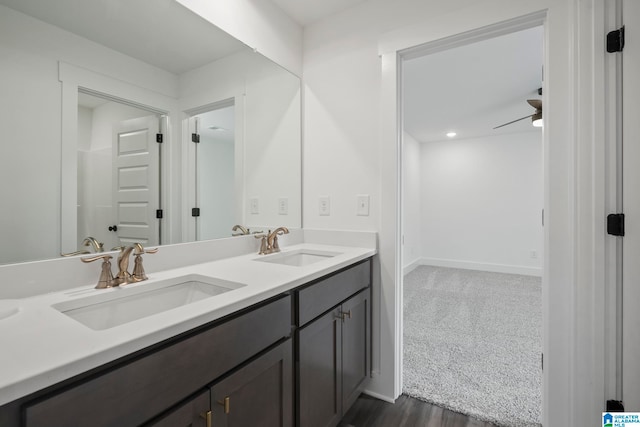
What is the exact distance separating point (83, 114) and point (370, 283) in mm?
1545

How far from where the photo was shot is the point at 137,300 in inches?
42.1

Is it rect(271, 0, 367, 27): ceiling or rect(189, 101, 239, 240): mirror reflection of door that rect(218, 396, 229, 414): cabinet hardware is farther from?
rect(271, 0, 367, 27): ceiling

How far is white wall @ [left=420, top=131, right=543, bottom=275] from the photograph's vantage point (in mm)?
4875

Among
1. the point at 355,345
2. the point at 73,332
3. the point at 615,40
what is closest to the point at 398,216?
the point at 355,345

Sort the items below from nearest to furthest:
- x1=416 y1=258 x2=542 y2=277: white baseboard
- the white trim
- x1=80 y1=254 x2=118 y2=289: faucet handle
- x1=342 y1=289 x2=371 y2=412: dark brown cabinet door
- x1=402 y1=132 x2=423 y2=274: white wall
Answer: x1=80 y1=254 x2=118 y2=289: faucet handle < the white trim < x1=342 y1=289 x2=371 y2=412: dark brown cabinet door < x1=416 y1=258 x2=542 y2=277: white baseboard < x1=402 y1=132 x2=423 y2=274: white wall

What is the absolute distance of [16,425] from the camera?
0.51 m

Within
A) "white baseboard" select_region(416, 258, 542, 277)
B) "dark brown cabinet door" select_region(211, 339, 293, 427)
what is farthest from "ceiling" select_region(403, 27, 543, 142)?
"dark brown cabinet door" select_region(211, 339, 293, 427)

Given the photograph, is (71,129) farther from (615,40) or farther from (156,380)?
(615,40)

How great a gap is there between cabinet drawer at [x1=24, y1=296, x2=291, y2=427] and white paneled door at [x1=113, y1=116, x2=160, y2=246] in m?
0.66

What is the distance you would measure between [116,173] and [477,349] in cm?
262

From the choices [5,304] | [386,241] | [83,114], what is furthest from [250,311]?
[386,241]

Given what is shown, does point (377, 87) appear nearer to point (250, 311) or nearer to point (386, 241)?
point (386, 241)

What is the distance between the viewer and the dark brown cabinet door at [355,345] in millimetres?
1485

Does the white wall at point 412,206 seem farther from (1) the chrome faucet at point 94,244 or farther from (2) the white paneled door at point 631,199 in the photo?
(1) the chrome faucet at point 94,244
